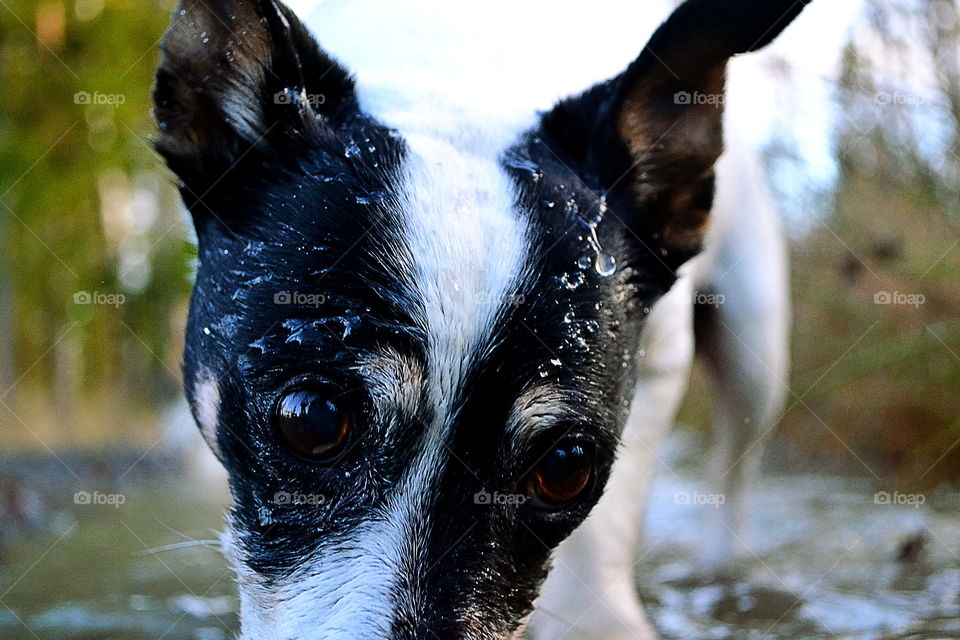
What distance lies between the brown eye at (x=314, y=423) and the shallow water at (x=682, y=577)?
47 centimetres

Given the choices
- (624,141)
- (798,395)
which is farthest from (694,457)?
(624,141)

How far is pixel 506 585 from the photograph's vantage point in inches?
60.7

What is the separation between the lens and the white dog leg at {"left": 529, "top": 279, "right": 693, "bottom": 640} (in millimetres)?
2211

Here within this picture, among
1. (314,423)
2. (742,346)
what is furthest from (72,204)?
(314,423)

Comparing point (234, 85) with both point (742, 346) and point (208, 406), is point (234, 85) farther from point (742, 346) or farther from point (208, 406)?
point (742, 346)

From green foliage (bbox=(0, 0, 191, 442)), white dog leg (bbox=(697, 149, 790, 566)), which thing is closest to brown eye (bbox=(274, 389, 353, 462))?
white dog leg (bbox=(697, 149, 790, 566))

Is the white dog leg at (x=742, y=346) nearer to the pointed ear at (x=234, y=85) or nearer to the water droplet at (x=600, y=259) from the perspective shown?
the water droplet at (x=600, y=259)

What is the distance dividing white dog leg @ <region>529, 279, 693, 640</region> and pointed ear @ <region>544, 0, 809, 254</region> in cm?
41

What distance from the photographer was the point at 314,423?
145 centimetres

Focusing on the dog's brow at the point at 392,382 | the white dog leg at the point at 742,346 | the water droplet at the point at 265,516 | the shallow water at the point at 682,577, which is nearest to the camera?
the dog's brow at the point at 392,382

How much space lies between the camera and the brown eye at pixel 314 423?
56.6 inches

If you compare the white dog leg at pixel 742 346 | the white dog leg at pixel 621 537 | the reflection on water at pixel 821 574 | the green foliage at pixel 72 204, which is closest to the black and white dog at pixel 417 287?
the white dog leg at pixel 621 537

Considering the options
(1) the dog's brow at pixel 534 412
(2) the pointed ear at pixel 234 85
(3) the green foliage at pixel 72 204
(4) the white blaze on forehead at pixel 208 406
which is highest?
(3) the green foliage at pixel 72 204

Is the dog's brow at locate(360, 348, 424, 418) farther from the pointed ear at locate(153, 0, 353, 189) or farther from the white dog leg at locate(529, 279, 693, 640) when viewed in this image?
the white dog leg at locate(529, 279, 693, 640)
